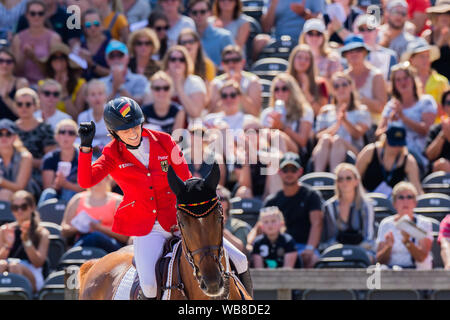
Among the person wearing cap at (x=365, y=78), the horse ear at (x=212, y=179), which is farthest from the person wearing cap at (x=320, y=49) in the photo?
the horse ear at (x=212, y=179)

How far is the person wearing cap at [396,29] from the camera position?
49.5 ft

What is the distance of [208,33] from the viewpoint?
15.5m

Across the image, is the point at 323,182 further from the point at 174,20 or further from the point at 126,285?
the point at 126,285

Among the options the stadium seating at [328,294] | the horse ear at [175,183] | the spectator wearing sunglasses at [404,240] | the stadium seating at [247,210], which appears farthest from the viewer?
the stadium seating at [247,210]

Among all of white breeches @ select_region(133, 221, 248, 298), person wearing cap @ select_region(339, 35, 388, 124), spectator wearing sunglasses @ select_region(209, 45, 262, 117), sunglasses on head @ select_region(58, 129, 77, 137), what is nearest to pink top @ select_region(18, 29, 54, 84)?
sunglasses on head @ select_region(58, 129, 77, 137)

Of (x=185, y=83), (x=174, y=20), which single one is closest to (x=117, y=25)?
(x=174, y=20)

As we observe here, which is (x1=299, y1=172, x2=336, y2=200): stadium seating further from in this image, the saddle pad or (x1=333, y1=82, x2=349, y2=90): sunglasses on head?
the saddle pad

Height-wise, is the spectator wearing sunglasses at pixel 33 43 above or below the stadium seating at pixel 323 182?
above

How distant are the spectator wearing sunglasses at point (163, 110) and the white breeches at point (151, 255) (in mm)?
5318

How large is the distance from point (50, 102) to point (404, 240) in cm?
521

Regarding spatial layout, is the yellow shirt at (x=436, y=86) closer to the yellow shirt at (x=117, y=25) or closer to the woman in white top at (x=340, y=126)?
the woman in white top at (x=340, y=126)

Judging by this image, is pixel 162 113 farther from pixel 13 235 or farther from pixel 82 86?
pixel 13 235

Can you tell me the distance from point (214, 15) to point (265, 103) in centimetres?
198

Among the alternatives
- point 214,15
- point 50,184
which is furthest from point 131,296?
point 214,15
